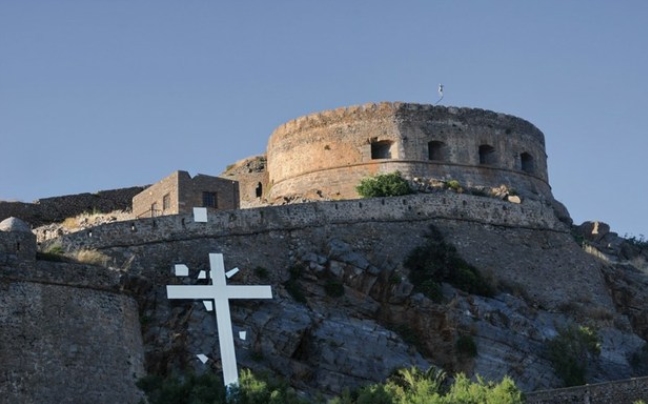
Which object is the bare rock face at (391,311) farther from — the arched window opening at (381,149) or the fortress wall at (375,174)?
the arched window opening at (381,149)

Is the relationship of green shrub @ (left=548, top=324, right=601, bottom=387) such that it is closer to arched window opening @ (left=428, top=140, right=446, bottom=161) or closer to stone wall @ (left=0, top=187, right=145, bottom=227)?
arched window opening @ (left=428, top=140, right=446, bottom=161)

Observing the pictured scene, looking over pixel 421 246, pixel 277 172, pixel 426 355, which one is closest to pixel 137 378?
pixel 426 355

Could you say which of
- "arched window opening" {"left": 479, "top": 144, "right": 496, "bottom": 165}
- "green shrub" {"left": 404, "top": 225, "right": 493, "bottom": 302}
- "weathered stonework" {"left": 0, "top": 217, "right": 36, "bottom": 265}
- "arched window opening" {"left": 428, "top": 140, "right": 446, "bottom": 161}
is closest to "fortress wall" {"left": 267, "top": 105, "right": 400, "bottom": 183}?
"arched window opening" {"left": 428, "top": 140, "right": 446, "bottom": 161}

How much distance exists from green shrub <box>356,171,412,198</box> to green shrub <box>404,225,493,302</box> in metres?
3.90

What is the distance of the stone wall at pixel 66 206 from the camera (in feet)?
144

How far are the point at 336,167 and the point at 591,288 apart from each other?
1036cm

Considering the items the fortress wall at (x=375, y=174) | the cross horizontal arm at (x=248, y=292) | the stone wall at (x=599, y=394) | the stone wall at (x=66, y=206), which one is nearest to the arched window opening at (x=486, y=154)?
the fortress wall at (x=375, y=174)

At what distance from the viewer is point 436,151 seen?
4644cm

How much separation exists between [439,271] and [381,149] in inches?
388

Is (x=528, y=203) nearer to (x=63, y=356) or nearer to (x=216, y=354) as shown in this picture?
(x=216, y=354)

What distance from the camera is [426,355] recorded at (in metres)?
34.7

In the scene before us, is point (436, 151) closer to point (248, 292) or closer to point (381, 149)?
point (381, 149)

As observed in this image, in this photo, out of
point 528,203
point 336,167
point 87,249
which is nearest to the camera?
point 87,249

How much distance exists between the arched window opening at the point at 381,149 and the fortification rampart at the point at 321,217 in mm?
4886
